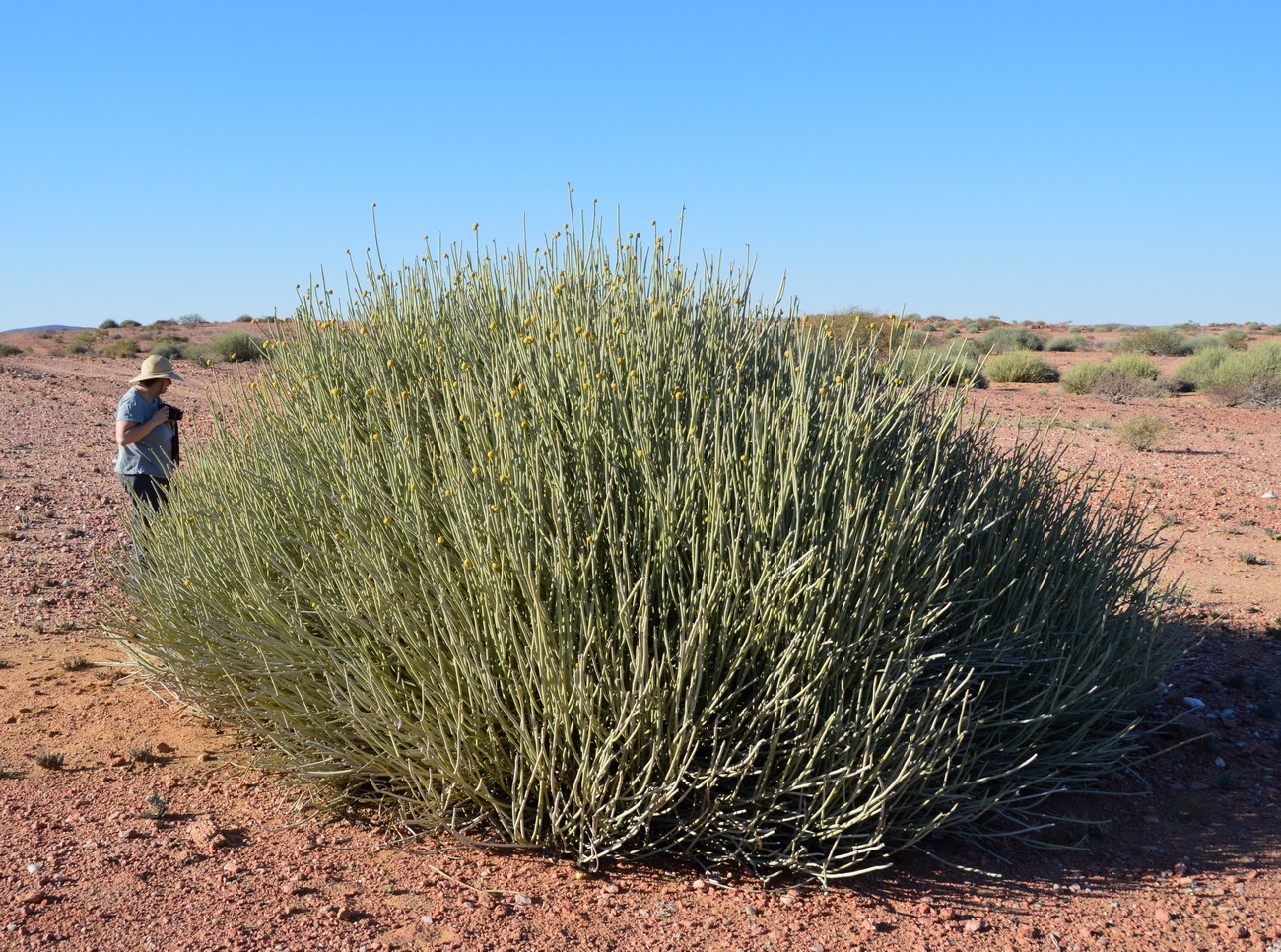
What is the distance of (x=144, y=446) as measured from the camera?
645 centimetres

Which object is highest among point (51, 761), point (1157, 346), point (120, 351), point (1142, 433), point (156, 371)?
point (156, 371)

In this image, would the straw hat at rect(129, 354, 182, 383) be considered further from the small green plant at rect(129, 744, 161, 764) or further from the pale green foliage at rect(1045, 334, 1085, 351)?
the pale green foliage at rect(1045, 334, 1085, 351)

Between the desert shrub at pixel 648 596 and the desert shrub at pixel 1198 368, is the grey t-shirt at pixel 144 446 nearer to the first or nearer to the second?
the desert shrub at pixel 648 596

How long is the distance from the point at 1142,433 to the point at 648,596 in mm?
14262

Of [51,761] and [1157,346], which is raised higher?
[51,761]

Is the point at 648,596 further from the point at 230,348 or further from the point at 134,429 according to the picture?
the point at 230,348

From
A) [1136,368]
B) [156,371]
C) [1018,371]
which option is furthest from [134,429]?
[1136,368]

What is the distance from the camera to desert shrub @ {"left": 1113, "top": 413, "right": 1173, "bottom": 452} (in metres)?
15.2

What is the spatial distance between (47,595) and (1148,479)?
38.5ft

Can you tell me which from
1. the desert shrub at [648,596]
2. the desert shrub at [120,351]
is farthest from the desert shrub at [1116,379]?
the desert shrub at [120,351]

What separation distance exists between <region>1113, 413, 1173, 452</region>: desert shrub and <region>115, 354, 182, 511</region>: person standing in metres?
13.4

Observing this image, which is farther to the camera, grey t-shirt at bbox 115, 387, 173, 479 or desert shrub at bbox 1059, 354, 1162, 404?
desert shrub at bbox 1059, 354, 1162, 404

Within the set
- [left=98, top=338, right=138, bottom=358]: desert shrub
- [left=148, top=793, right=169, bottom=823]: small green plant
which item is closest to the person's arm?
[left=148, top=793, right=169, bottom=823]: small green plant

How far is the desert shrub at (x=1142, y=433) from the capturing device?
15242mm
